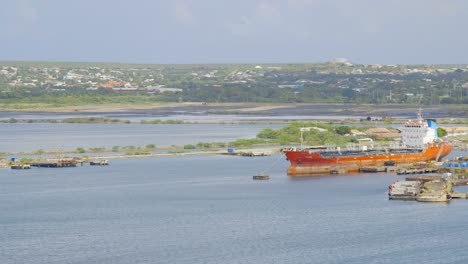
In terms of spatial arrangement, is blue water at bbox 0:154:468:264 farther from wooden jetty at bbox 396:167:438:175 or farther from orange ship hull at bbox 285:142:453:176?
orange ship hull at bbox 285:142:453:176

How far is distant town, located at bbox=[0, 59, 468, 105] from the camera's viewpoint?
141250 millimetres

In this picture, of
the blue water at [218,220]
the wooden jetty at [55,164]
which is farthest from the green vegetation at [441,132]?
the wooden jetty at [55,164]

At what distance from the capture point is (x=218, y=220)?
1689 inches

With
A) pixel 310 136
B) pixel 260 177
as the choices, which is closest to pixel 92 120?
pixel 310 136

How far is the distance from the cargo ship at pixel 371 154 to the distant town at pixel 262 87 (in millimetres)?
A: 54916

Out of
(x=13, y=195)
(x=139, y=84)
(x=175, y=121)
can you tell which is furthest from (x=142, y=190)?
(x=139, y=84)

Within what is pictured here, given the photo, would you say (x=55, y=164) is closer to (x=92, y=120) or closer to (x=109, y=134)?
(x=109, y=134)

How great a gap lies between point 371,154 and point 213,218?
2058 centimetres

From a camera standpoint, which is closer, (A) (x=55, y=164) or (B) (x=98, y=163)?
(A) (x=55, y=164)

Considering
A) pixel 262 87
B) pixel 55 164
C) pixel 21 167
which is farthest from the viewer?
pixel 262 87

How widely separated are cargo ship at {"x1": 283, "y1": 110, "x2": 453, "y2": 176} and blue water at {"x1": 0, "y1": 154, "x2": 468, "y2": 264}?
177 centimetres

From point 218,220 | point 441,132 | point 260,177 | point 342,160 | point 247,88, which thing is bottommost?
point 218,220

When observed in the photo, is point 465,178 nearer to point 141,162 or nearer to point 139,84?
point 141,162

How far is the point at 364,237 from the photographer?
39.2m
